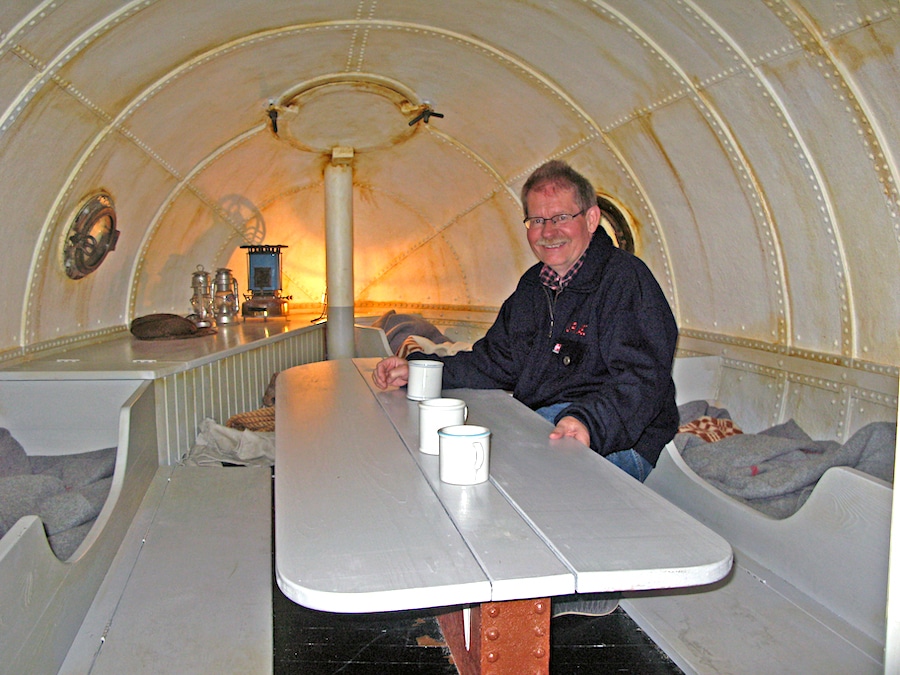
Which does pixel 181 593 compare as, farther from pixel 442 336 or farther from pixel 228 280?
pixel 442 336

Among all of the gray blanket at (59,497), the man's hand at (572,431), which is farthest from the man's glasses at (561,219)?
the gray blanket at (59,497)

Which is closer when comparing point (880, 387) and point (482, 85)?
point (880, 387)

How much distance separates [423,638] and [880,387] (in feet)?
8.82

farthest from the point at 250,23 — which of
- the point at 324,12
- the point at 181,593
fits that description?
the point at 181,593

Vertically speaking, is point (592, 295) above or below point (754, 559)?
above

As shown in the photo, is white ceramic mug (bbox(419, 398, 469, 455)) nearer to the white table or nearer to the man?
the white table

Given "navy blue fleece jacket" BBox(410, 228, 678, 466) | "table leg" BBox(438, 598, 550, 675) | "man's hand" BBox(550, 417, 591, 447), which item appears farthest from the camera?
"navy blue fleece jacket" BBox(410, 228, 678, 466)

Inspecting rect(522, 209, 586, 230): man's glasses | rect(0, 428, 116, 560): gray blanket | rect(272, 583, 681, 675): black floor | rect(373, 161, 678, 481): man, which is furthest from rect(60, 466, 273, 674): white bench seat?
rect(522, 209, 586, 230): man's glasses

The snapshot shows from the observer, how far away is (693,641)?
8.04 ft

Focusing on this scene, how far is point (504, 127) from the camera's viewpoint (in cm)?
653

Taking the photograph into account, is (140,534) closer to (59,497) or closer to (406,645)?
(59,497)

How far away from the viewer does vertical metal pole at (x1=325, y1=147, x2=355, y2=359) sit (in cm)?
803

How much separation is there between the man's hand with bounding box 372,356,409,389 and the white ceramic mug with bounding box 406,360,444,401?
6.4 inches

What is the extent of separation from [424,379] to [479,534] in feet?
4.38
